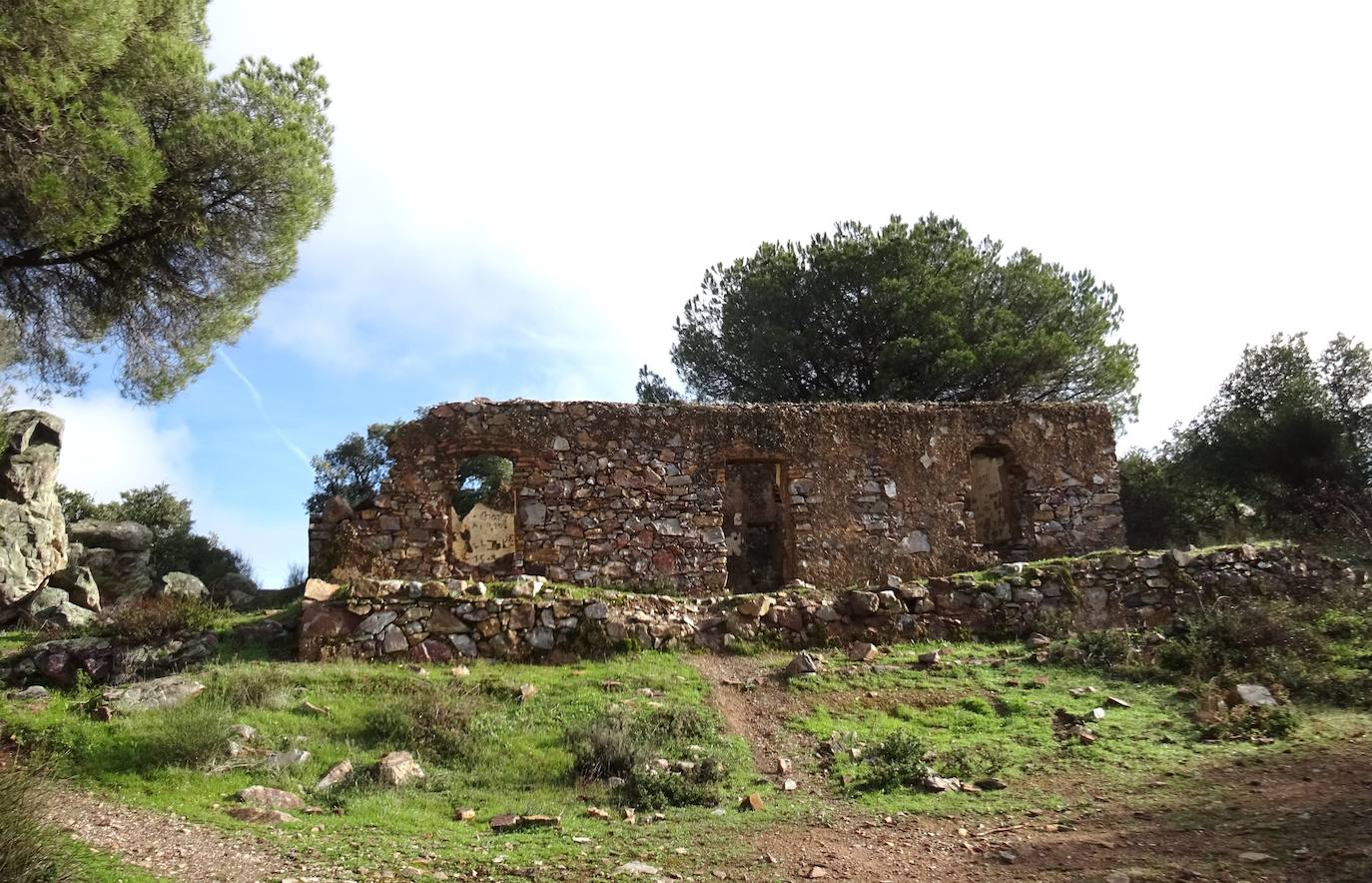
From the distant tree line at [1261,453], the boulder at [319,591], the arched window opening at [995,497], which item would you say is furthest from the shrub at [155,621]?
the distant tree line at [1261,453]

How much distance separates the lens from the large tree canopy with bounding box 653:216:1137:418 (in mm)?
20172

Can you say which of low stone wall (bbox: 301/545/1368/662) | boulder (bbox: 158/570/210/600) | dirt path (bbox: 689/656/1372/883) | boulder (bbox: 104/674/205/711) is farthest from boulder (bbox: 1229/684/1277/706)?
boulder (bbox: 158/570/210/600)

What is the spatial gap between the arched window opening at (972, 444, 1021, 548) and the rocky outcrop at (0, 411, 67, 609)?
15.1 meters

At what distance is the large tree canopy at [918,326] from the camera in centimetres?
2017

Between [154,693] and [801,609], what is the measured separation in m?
6.82

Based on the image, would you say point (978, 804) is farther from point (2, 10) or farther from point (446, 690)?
point (2, 10)

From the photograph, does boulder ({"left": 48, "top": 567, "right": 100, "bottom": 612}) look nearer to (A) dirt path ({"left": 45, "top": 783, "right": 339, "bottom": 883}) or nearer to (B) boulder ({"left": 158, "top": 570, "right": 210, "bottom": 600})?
(B) boulder ({"left": 158, "top": 570, "right": 210, "bottom": 600})

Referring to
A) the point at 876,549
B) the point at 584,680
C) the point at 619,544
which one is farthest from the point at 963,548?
the point at 584,680

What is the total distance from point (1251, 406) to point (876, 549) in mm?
11870

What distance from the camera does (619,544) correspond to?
494 inches

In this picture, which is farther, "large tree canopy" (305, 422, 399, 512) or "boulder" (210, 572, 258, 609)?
"large tree canopy" (305, 422, 399, 512)

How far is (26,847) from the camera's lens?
14.2ft

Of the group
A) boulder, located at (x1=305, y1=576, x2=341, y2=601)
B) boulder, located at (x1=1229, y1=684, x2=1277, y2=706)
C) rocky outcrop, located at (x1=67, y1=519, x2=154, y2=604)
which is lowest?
boulder, located at (x1=1229, y1=684, x2=1277, y2=706)

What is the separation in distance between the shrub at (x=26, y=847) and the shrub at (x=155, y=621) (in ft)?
16.7
